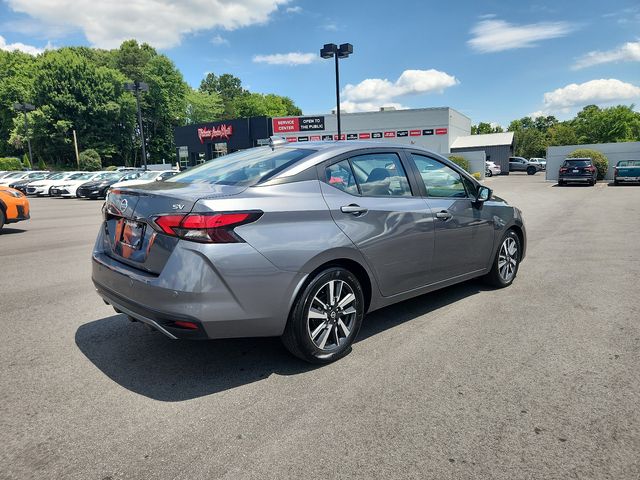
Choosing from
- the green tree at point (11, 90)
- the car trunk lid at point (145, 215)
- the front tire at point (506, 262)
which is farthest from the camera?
the green tree at point (11, 90)

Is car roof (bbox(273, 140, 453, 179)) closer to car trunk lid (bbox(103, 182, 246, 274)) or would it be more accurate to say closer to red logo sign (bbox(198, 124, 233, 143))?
car trunk lid (bbox(103, 182, 246, 274))

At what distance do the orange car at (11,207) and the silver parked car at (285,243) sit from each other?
29.6 ft

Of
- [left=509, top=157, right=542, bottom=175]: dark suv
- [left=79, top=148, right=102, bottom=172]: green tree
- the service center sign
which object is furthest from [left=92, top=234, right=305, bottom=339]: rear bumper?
[left=79, top=148, right=102, bottom=172]: green tree

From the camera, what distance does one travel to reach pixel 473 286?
5699mm

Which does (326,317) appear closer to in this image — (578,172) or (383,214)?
(383,214)

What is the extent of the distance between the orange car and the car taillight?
10161 mm

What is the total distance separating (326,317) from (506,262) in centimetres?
305

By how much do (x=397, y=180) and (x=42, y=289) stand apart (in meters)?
4.72

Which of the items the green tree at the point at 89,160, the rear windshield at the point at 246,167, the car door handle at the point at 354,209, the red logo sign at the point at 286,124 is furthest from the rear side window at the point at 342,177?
the green tree at the point at 89,160

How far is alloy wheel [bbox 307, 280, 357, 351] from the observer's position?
→ 11.3ft

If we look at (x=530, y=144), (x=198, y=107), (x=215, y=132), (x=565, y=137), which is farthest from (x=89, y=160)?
(x=565, y=137)

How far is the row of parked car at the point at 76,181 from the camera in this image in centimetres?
2422

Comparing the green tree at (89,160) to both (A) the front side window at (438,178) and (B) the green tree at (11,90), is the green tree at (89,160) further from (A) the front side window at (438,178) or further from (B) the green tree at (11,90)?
(A) the front side window at (438,178)

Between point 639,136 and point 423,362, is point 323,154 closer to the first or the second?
point 423,362
